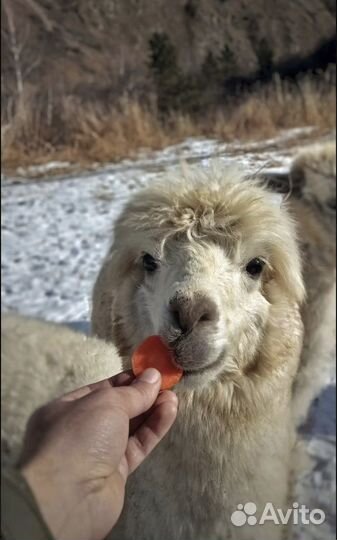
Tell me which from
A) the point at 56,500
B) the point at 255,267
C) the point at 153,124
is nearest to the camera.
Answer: the point at 56,500

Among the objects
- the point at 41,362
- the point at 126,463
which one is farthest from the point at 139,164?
the point at 126,463

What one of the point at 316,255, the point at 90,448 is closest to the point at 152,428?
the point at 90,448

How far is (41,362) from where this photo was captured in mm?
2590

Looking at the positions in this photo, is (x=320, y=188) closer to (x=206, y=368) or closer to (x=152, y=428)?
(x=206, y=368)

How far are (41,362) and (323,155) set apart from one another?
2.40 m

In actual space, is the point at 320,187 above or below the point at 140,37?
below

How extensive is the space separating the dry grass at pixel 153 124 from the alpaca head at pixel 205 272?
18 centimetres

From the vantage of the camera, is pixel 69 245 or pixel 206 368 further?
pixel 69 245

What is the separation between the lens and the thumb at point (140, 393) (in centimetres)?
91

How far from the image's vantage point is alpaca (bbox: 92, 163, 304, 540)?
131cm

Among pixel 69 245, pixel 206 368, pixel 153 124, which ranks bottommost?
pixel 69 245

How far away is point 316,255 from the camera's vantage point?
12.2ft

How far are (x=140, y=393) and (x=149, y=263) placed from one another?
58 centimetres

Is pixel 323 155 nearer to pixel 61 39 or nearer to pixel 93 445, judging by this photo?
pixel 93 445
